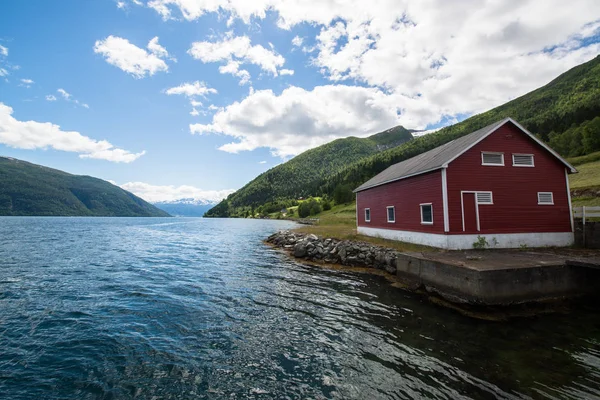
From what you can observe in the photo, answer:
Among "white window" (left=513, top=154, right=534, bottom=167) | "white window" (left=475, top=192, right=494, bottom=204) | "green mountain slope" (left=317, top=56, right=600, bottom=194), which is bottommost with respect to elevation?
"white window" (left=475, top=192, right=494, bottom=204)

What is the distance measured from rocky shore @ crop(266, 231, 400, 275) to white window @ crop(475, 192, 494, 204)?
272 inches

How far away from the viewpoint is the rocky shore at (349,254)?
19.6 metres

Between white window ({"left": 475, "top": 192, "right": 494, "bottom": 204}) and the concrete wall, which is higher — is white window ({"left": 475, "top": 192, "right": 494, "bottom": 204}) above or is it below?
above

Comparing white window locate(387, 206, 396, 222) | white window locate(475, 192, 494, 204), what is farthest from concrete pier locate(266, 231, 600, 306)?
white window locate(387, 206, 396, 222)

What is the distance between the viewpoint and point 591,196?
29500mm

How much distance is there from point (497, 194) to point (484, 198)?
103cm

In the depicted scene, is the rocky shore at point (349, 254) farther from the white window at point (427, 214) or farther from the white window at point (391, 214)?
the white window at point (391, 214)

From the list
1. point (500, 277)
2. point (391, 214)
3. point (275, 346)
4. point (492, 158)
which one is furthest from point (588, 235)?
point (275, 346)

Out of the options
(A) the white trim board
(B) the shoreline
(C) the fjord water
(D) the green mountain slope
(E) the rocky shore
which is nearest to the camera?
(C) the fjord water

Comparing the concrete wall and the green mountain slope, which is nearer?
the concrete wall

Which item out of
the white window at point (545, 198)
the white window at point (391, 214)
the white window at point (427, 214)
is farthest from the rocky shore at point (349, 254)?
the white window at point (545, 198)

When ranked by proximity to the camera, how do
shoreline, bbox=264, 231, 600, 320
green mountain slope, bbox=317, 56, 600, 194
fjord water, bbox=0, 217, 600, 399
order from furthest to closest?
green mountain slope, bbox=317, 56, 600, 194
shoreline, bbox=264, 231, 600, 320
fjord water, bbox=0, 217, 600, 399

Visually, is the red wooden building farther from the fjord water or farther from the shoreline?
the fjord water

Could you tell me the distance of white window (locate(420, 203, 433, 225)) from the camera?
20.1 m
